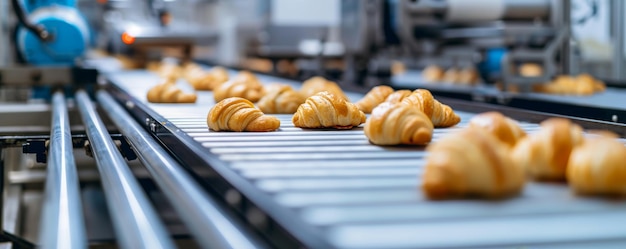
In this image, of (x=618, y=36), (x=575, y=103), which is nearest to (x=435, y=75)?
(x=618, y=36)

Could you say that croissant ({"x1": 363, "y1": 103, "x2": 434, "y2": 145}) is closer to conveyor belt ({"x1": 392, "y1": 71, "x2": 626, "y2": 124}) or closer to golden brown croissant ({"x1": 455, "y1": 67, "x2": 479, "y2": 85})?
conveyor belt ({"x1": 392, "y1": 71, "x2": 626, "y2": 124})

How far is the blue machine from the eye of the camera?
4426mm

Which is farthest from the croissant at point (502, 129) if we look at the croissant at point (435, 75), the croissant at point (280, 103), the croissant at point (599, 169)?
the croissant at point (435, 75)

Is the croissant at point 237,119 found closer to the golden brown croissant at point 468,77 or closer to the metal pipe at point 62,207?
the metal pipe at point 62,207

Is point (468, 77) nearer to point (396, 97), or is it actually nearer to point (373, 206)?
point (396, 97)

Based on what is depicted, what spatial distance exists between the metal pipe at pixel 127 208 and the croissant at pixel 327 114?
19.6 inches

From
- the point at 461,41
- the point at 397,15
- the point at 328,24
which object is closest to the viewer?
the point at 397,15

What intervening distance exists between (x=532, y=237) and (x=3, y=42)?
4900mm

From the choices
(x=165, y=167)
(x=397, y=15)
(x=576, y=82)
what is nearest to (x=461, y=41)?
(x=397, y=15)

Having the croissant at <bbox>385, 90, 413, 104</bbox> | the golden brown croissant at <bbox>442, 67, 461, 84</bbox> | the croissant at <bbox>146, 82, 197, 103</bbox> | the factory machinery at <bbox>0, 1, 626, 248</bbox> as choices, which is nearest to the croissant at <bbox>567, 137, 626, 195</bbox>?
the factory machinery at <bbox>0, 1, 626, 248</bbox>

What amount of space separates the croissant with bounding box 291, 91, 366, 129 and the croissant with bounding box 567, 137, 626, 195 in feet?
2.86

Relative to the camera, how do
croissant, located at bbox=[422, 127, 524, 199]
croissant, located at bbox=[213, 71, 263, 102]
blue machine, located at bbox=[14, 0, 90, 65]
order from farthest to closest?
blue machine, located at bbox=[14, 0, 90, 65] < croissant, located at bbox=[213, 71, 263, 102] < croissant, located at bbox=[422, 127, 524, 199]

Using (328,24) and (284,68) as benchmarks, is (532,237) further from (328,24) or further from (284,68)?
(284,68)

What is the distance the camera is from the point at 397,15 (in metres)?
4.38
